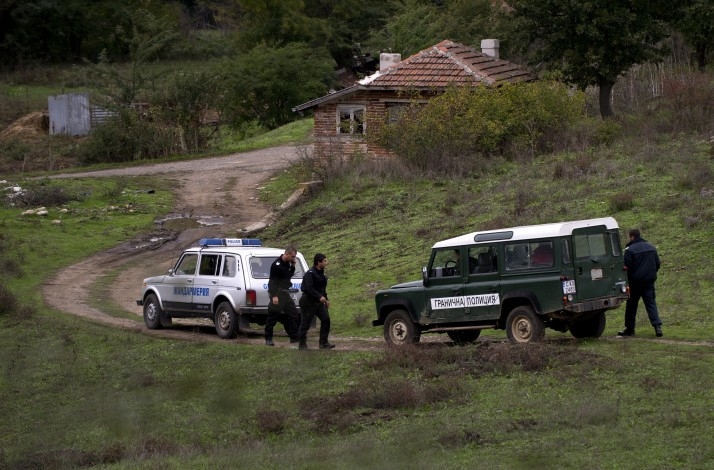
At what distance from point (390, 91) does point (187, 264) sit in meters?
21.5

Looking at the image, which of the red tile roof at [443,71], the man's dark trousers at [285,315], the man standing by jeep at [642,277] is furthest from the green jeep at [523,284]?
the red tile roof at [443,71]

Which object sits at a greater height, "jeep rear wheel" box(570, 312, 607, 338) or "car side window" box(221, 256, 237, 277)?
"car side window" box(221, 256, 237, 277)

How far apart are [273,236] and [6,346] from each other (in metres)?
13.7

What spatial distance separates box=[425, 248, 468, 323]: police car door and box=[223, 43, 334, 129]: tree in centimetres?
4028

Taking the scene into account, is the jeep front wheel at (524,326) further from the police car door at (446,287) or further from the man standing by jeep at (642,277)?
the man standing by jeep at (642,277)

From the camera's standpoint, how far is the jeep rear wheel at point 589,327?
1772cm

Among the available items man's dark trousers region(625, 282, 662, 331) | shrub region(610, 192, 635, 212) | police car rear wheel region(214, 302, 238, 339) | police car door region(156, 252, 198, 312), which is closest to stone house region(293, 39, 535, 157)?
shrub region(610, 192, 635, 212)

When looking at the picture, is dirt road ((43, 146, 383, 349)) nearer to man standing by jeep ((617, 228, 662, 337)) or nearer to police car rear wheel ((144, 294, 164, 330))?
police car rear wheel ((144, 294, 164, 330))

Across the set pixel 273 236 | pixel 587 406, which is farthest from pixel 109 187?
pixel 587 406

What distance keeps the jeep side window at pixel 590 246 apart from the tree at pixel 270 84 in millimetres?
41578

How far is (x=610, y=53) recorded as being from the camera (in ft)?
134

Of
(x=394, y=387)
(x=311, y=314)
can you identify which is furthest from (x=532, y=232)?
(x=311, y=314)

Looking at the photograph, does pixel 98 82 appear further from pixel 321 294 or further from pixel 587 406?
pixel 587 406

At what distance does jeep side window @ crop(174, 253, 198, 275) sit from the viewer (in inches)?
863
